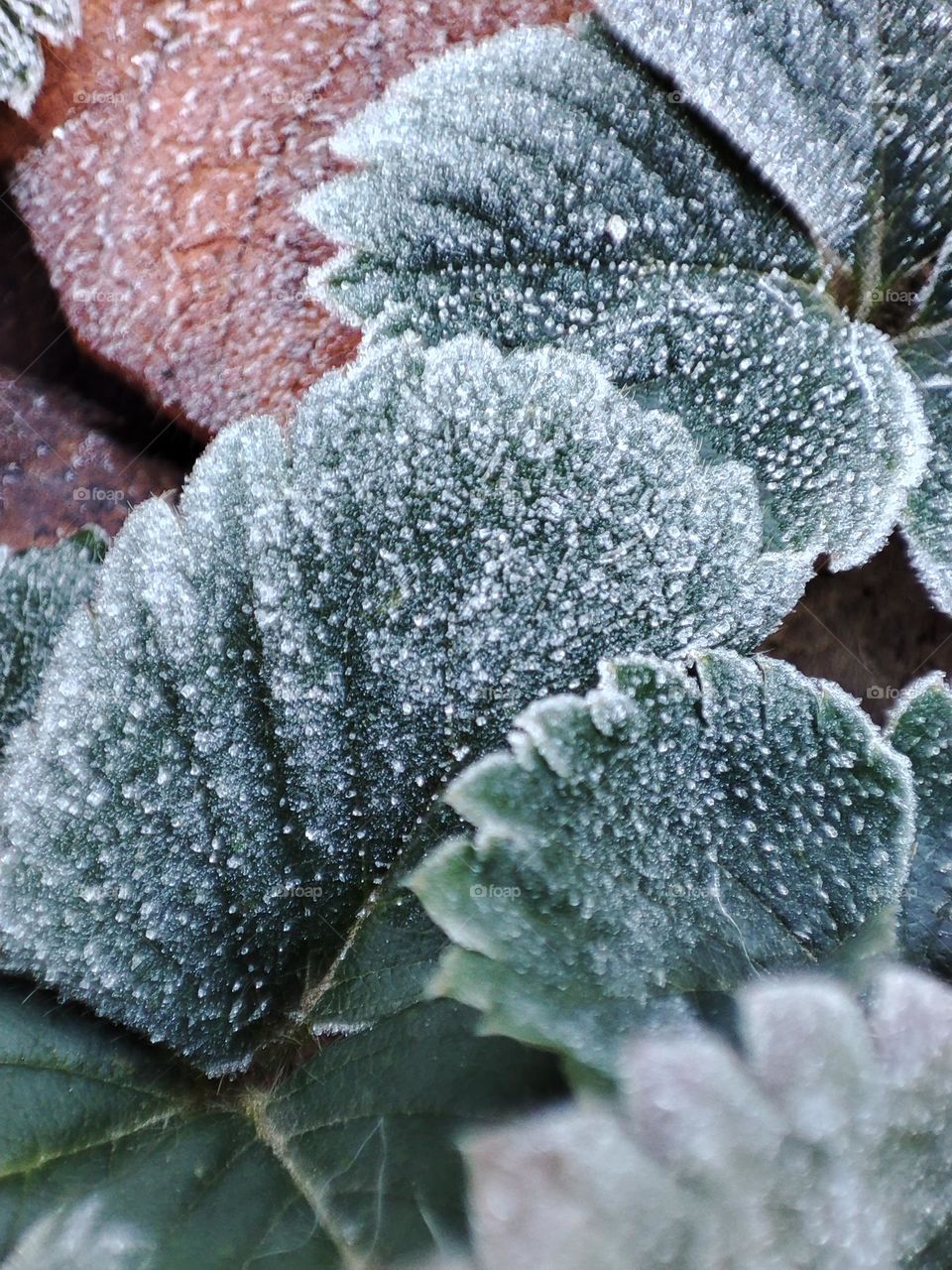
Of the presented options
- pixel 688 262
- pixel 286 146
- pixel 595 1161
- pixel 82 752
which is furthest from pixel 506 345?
pixel 595 1161

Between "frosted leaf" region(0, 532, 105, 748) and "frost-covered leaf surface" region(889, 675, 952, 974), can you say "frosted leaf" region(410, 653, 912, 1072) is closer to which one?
"frost-covered leaf surface" region(889, 675, 952, 974)

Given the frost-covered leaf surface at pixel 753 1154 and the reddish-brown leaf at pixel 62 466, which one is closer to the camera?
the frost-covered leaf surface at pixel 753 1154

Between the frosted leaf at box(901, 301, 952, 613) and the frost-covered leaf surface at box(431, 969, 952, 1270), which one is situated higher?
the frosted leaf at box(901, 301, 952, 613)

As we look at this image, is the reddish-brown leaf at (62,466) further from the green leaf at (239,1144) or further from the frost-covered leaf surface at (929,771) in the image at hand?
the frost-covered leaf surface at (929,771)

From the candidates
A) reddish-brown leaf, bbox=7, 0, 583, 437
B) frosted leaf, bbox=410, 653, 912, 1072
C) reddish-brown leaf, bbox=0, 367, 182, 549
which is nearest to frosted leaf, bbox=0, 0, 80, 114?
reddish-brown leaf, bbox=7, 0, 583, 437

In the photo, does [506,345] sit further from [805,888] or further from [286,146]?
[805,888]

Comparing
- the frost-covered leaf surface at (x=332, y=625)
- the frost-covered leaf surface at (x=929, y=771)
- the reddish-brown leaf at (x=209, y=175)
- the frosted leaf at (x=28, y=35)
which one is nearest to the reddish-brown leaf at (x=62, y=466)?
the reddish-brown leaf at (x=209, y=175)
